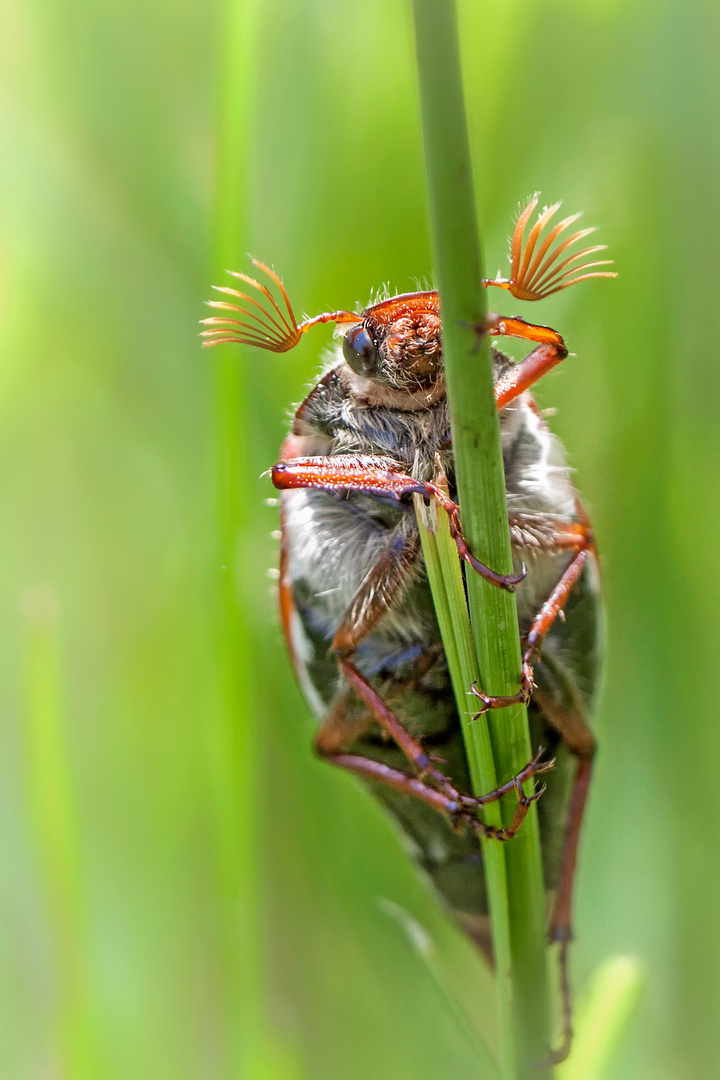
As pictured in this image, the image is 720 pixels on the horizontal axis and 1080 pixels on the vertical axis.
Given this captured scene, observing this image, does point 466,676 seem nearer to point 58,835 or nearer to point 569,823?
point 569,823

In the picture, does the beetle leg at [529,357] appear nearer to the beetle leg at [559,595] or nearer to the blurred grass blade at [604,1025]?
the beetle leg at [559,595]

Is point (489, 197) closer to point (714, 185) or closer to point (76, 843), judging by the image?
point (714, 185)

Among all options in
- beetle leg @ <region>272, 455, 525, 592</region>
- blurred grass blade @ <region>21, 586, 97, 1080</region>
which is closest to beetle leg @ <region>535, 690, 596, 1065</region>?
beetle leg @ <region>272, 455, 525, 592</region>

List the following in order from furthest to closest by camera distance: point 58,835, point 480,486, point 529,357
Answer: point 58,835 → point 529,357 → point 480,486

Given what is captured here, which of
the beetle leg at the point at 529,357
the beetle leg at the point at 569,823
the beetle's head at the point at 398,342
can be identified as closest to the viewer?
the beetle leg at the point at 529,357

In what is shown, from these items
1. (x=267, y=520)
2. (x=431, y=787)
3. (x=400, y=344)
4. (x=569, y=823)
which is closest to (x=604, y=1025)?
(x=569, y=823)

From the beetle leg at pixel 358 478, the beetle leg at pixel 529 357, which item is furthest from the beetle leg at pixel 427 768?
the beetle leg at pixel 529 357

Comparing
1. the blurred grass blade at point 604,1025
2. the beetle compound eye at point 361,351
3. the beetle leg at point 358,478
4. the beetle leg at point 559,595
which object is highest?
the beetle compound eye at point 361,351
